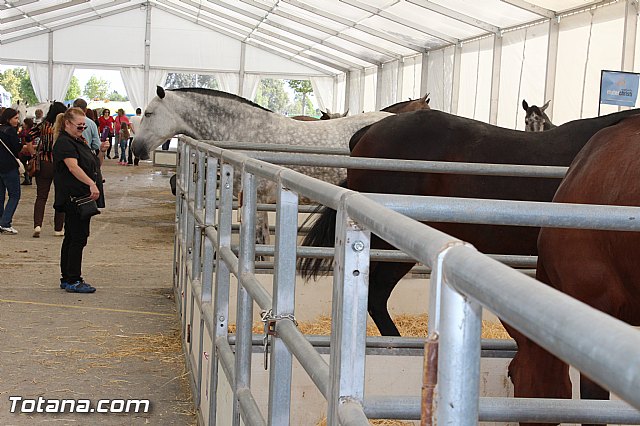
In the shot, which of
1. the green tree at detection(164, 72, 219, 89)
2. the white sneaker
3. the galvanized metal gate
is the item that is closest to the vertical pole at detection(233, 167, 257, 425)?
the galvanized metal gate

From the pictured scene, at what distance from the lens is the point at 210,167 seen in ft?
14.7

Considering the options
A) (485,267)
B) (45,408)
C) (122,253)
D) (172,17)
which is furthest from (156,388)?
(172,17)

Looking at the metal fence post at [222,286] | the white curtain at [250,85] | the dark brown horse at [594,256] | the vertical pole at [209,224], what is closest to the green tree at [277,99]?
the white curtain at [250,85]

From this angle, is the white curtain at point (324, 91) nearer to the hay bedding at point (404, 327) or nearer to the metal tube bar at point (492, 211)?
the hay bedding at point (404, 327)

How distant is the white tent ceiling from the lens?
19.6 metres

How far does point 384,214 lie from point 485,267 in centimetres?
49

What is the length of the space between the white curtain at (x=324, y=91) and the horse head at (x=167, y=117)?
2932 centimetres

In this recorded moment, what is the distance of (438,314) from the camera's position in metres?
1.00

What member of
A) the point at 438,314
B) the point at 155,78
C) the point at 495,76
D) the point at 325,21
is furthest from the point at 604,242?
the point at 155,78

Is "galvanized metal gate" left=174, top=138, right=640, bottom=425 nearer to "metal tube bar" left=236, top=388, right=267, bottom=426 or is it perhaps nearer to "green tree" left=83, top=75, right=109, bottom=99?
"metal tube bar" left=236, top=388, right=267, bottom=426

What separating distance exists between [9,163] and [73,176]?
404cm

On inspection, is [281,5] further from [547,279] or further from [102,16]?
[547,279]

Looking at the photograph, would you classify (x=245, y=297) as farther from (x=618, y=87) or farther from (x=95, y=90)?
(x=95, y=90)

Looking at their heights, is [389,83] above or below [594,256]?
above
